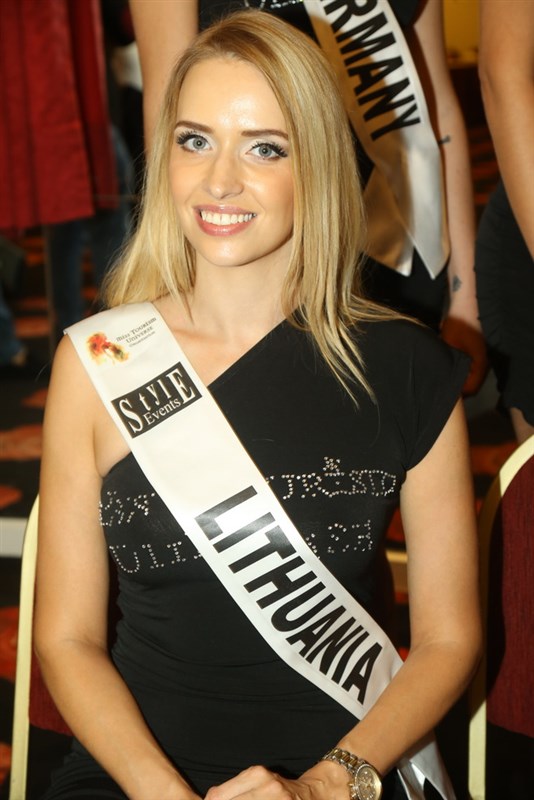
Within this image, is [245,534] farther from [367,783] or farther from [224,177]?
[224,177]

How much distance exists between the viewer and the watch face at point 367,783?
1287 mm

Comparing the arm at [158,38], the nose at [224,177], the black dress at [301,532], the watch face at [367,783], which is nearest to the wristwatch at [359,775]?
the watch face at [367,783]

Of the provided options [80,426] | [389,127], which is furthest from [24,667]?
[389,127]

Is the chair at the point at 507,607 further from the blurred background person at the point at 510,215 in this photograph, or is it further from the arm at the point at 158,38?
the arm at the point at 158,38

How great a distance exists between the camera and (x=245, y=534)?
1.45 metres

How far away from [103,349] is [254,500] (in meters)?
0.29

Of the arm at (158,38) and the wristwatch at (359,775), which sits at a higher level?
the arm at (158,38)

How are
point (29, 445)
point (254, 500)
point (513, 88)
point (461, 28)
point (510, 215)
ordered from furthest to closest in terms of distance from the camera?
point (29, 445) < point (461, 28) < point (510, 215) < point (513, 88) < point (254, 500)

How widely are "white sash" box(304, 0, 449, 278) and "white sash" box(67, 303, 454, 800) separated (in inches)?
20.6

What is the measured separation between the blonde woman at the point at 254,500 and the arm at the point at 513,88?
31 centimetres

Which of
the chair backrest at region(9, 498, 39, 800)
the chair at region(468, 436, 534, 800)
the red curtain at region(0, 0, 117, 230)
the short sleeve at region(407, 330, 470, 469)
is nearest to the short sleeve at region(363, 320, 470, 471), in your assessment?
the short sleeve at region(407, 330, 470, 469)

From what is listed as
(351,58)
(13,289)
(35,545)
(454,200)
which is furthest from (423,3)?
(13,289)

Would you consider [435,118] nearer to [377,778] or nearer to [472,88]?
[472,88]

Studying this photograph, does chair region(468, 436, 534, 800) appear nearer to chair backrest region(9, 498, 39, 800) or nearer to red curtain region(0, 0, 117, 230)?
chair backrest region(9, 498, 39, 800)
